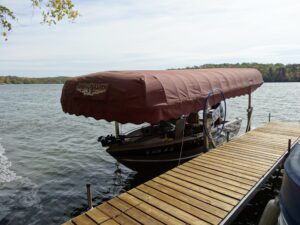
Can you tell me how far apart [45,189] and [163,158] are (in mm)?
5414

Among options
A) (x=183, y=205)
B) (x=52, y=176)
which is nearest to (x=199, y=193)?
(x=183, y=205)

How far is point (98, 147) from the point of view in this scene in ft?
60.5

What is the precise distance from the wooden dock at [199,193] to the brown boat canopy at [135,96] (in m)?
1.77

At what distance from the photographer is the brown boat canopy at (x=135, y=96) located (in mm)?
7387

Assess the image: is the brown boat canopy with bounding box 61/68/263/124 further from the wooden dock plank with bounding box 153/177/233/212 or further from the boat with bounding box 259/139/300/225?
the boat with bounding box 259/139/300/225

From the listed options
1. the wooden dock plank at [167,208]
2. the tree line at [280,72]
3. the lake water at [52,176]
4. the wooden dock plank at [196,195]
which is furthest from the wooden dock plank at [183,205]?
the tree line at [280,72]

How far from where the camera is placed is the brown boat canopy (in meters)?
7.39

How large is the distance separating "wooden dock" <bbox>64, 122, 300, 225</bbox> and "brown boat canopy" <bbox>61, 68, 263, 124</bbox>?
1771 millimetres

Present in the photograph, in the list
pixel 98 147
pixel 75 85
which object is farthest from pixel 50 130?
pixel 75 85

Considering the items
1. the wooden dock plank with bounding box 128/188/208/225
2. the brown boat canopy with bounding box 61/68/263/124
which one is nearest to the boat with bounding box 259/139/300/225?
the wooden dock plank with bounding box 128/188/208/225

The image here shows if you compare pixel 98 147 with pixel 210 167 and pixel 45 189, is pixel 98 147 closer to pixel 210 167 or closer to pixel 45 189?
pixel 45 189

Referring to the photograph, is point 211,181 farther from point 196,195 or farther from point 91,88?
point 91,88

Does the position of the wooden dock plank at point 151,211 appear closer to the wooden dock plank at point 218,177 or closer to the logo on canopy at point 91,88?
the wooden dock plank at point 218,177

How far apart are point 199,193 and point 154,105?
8.45 ft
